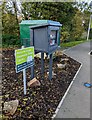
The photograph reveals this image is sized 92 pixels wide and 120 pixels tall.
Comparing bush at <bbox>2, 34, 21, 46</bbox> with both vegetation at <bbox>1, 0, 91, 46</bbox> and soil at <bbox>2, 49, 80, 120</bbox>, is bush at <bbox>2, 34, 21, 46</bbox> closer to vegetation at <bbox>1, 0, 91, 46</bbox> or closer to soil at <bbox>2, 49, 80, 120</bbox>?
vegetation at <bbox>1, 0, 91, 46</bbox>

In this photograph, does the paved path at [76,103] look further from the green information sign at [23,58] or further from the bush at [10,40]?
the bush at [10,40]

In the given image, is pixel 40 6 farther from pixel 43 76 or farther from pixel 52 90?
pixel 52 90

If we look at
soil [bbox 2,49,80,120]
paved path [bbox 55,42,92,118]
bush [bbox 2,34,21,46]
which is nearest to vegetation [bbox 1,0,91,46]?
bush [bbox 2,34,21,46]

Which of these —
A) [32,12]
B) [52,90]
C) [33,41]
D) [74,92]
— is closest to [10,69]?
[33,41]

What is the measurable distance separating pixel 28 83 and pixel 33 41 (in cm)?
130

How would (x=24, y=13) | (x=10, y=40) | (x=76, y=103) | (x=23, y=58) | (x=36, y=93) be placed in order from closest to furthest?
(x=23, y=58) → (x=76, y=103) → (x=36, y=93) → (x=10, y=40) → (x=24, y=13)

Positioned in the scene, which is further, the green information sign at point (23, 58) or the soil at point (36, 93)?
the green information sign at point (23, 58)

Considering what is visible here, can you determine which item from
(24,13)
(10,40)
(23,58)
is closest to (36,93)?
(23,58)

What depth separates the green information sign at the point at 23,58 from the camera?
358 cm

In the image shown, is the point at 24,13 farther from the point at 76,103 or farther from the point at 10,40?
the point at 76,103

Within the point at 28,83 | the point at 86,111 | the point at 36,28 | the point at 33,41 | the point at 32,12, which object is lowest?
the point at 86,111

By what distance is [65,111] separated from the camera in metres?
3.54

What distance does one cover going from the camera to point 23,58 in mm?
3771

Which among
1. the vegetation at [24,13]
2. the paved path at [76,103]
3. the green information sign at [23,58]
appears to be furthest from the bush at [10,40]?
the green information sign at [23,58]
